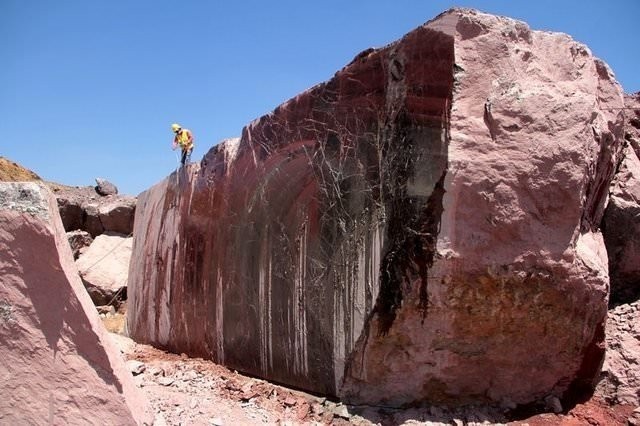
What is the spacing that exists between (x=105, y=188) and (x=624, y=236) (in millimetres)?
11117

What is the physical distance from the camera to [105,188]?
12.1 metres

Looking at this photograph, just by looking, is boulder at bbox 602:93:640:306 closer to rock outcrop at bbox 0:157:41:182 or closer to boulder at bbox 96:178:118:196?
boulder at bbox 96:178:118:196

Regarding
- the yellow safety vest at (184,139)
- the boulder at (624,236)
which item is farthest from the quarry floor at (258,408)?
the yellow safety vest at (184,139)

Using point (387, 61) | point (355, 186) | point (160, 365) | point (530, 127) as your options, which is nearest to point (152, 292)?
point (160, 365)

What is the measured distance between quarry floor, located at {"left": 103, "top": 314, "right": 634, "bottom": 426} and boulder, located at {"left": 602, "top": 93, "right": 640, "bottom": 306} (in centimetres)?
89

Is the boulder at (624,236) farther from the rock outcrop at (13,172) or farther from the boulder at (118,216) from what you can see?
the rock outcrop at (13,172)

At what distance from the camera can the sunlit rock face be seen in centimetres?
272

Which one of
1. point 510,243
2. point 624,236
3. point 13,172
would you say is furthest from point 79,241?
point 624,236

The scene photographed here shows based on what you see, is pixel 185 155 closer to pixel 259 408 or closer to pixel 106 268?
pixel 259 408

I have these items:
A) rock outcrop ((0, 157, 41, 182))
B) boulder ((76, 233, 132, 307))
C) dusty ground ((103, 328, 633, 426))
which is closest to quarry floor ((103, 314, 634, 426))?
dusty ground ((103, 328, 633, 426))

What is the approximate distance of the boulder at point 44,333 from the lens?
1922 millimetres

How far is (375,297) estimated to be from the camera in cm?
296

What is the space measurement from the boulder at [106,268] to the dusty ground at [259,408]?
465 cm

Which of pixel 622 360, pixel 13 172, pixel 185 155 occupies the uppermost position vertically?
pixel 13 172
